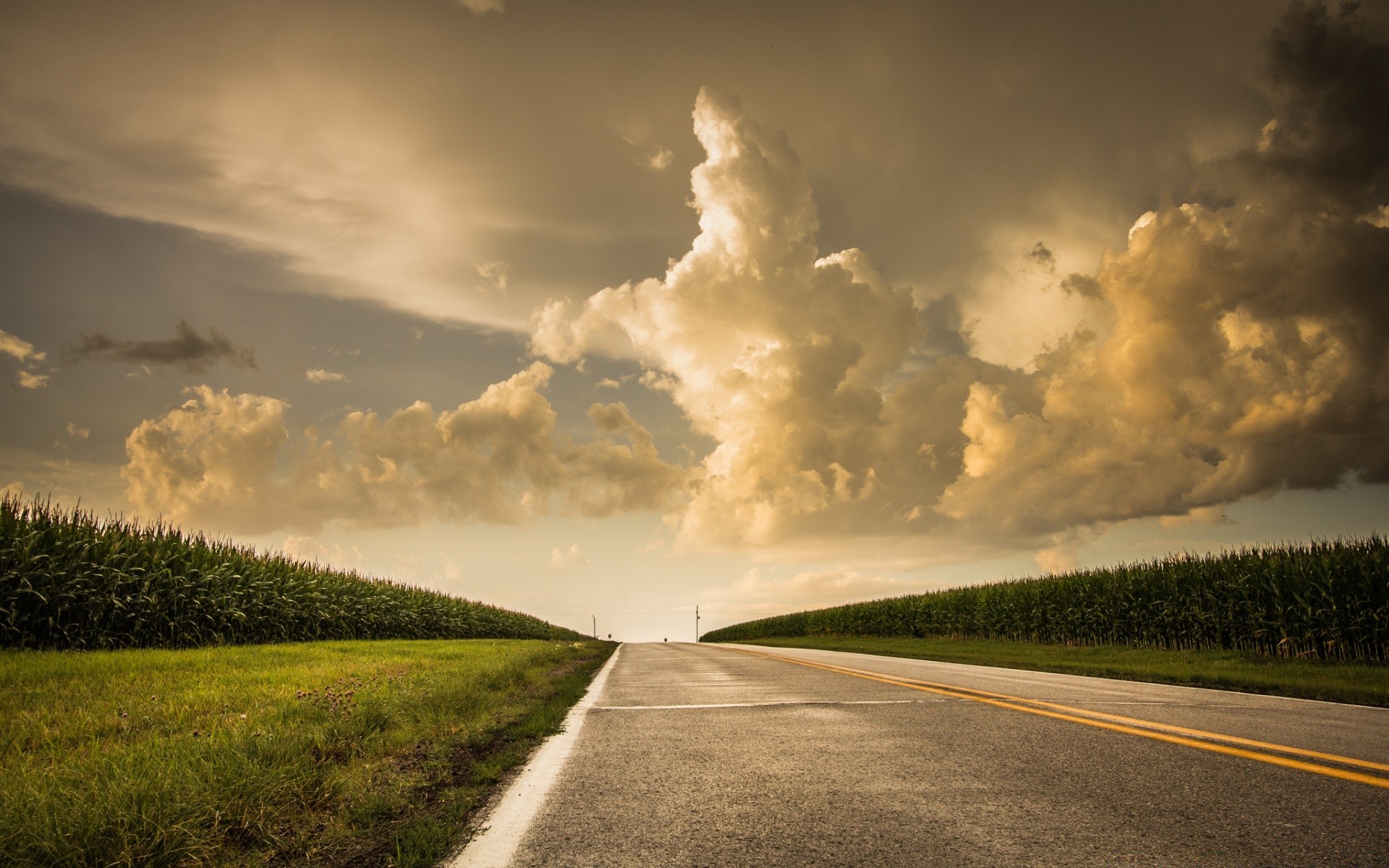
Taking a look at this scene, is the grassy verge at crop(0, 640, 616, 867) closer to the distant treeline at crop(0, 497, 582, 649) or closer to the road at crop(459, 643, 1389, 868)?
the road at crop(459, 643, 1389, 868)

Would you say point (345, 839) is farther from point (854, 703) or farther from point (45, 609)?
point (45, 609)

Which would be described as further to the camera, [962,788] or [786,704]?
[786,704]

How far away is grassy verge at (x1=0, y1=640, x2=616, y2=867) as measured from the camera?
3.62 m

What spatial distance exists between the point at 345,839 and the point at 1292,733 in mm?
7240

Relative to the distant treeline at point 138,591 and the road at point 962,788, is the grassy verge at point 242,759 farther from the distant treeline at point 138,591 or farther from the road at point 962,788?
the distant treeline at point 138,591

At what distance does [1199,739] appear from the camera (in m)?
5.84

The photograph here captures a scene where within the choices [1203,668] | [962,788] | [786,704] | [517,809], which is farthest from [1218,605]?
[517,809]

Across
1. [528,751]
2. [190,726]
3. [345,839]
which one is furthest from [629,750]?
[190,726]

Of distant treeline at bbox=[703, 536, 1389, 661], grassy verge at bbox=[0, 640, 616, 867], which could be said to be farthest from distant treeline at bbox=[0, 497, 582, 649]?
distant treeline at bbox=[703, 536, 1389, 661]

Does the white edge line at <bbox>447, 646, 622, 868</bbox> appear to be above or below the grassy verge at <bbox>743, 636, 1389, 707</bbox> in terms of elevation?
above

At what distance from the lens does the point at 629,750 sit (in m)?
5.94

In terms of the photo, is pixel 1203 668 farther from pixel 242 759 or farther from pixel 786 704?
pixel 242 759

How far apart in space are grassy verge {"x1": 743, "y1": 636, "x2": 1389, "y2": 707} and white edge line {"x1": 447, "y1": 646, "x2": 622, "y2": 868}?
11.1 metres

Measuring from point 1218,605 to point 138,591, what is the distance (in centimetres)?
2793
